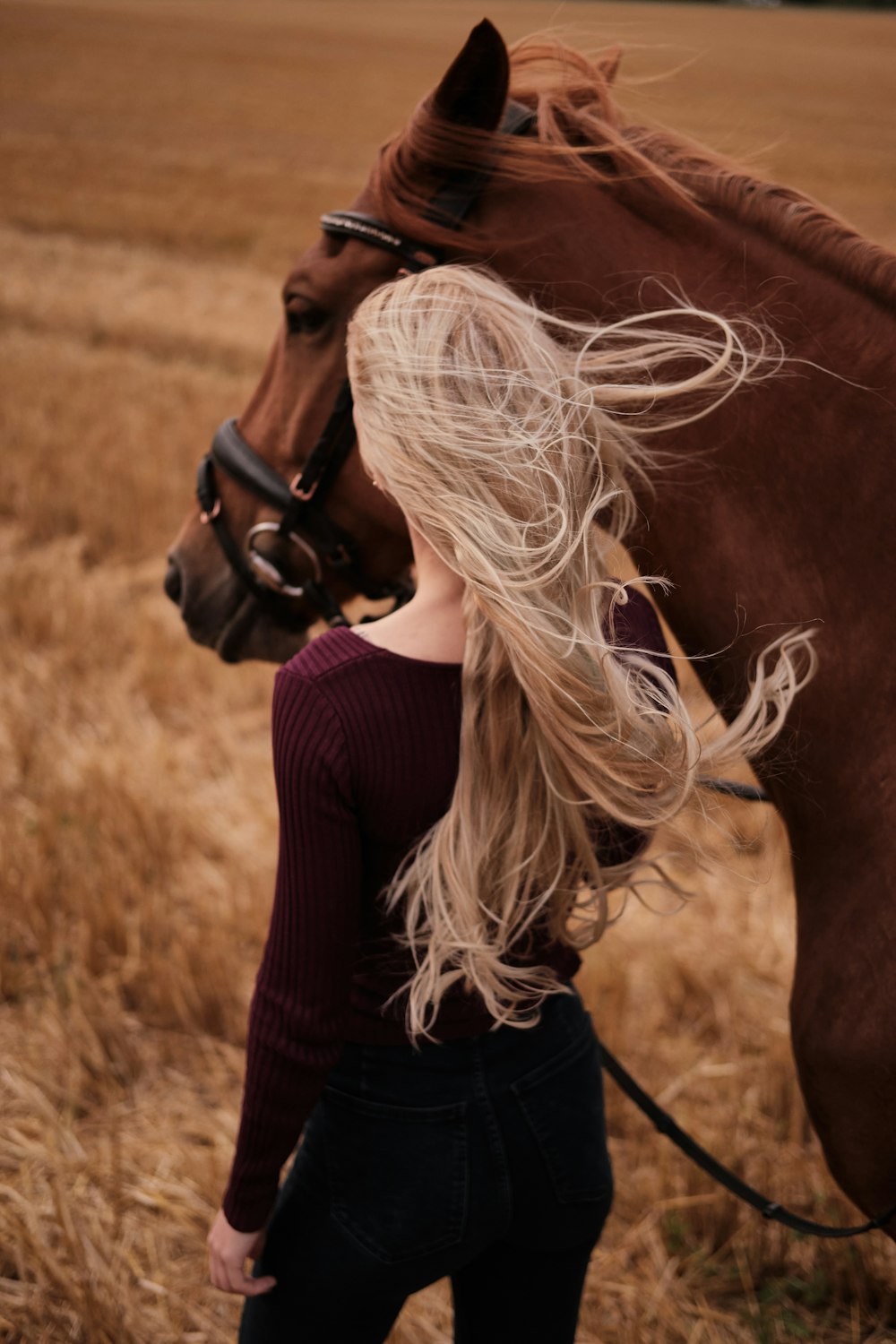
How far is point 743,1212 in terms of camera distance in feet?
8.95

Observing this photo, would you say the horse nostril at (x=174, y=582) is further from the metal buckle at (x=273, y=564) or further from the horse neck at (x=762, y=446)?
the horse neck at (x=762, y=446)

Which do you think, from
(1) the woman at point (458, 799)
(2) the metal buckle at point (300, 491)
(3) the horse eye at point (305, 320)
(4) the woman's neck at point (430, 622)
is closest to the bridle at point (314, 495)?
(2) the metal buckle at point (300, 491)

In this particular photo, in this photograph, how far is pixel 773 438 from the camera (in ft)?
5.17

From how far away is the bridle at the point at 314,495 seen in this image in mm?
1852

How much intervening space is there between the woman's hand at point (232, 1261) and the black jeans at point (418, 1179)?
0.05m

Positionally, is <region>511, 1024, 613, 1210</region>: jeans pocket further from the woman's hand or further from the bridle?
the bridle

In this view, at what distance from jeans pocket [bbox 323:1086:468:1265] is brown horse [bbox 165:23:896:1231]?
0.56 m

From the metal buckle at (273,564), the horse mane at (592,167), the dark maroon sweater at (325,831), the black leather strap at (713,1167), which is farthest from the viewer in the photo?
the metal buckle at (273,564)

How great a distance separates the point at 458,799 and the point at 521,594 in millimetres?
307

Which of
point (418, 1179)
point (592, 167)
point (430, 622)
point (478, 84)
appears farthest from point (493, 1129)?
point (478, 84)

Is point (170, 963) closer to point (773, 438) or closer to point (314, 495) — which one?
point (314, 495)

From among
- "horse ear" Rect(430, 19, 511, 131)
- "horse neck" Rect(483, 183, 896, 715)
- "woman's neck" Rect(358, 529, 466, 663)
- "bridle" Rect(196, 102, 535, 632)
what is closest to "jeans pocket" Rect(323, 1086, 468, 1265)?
"woman's neck" Rect(358, 529, 466, 663)

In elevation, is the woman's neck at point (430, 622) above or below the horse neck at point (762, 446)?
below

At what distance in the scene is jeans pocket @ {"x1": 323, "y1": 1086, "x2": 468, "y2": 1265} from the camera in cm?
153
